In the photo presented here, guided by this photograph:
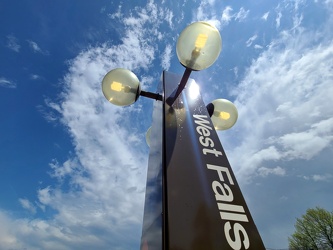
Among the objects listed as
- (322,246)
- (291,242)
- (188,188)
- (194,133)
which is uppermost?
(291,242)

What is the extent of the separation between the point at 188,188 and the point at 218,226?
1.05ft

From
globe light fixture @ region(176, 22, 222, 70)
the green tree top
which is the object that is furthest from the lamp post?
the green tree top

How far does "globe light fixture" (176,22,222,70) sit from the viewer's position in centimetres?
210

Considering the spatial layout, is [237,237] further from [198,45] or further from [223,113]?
[223,113]

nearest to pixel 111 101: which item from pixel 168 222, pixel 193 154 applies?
pixel 193 154

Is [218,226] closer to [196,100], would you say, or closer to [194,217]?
[194,217]

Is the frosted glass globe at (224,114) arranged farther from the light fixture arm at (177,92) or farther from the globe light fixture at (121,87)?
the globe light fixture at (121,87)

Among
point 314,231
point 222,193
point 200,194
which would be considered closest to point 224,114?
point 222,193

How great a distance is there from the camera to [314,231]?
2667cm

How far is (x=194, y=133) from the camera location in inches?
85.1

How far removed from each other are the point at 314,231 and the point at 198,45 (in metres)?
33.3

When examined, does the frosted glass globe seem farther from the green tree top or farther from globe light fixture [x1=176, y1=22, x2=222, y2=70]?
the green tree top

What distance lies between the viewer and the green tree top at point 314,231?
25625 millimetres

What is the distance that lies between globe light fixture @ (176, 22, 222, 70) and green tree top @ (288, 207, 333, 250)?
107ft
